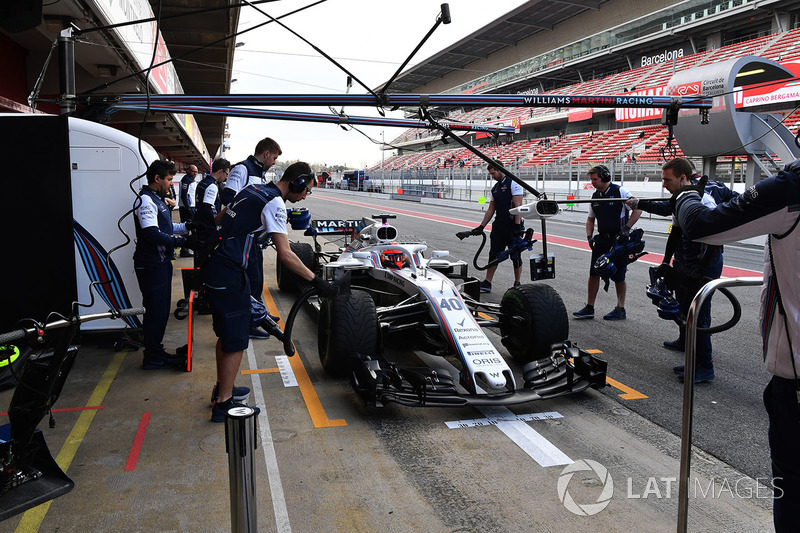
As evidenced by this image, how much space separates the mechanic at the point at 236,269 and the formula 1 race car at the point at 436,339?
0.43m

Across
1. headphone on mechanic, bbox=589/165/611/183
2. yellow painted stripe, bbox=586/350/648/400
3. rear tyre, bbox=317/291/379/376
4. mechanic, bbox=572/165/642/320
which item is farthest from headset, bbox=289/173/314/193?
headphone on mechanic, bbox=589/165/611/183

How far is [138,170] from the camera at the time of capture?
622 centimetres

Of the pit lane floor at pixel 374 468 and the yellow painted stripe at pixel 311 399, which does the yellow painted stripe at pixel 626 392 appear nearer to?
the pit lane floor at pixel 374 468

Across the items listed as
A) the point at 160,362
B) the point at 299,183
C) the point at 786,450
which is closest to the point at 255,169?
the point at 160,362

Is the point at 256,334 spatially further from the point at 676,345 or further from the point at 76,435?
the point at 676,345

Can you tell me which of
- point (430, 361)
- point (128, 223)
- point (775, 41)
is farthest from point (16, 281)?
point (775, 41)

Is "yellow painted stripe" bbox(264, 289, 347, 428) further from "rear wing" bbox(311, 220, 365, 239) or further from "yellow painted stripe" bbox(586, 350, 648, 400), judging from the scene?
"rear wing" bbox(311, 220, 365, 239)

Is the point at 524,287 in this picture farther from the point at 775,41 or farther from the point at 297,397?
the point at 775,41

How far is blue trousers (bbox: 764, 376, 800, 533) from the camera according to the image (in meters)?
2.24

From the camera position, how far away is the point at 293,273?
A: 8750mm

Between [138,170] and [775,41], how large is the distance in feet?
102

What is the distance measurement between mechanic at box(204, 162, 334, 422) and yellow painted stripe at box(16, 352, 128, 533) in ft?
2.93

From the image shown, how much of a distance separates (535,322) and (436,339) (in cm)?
85

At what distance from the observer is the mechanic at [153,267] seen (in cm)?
554
